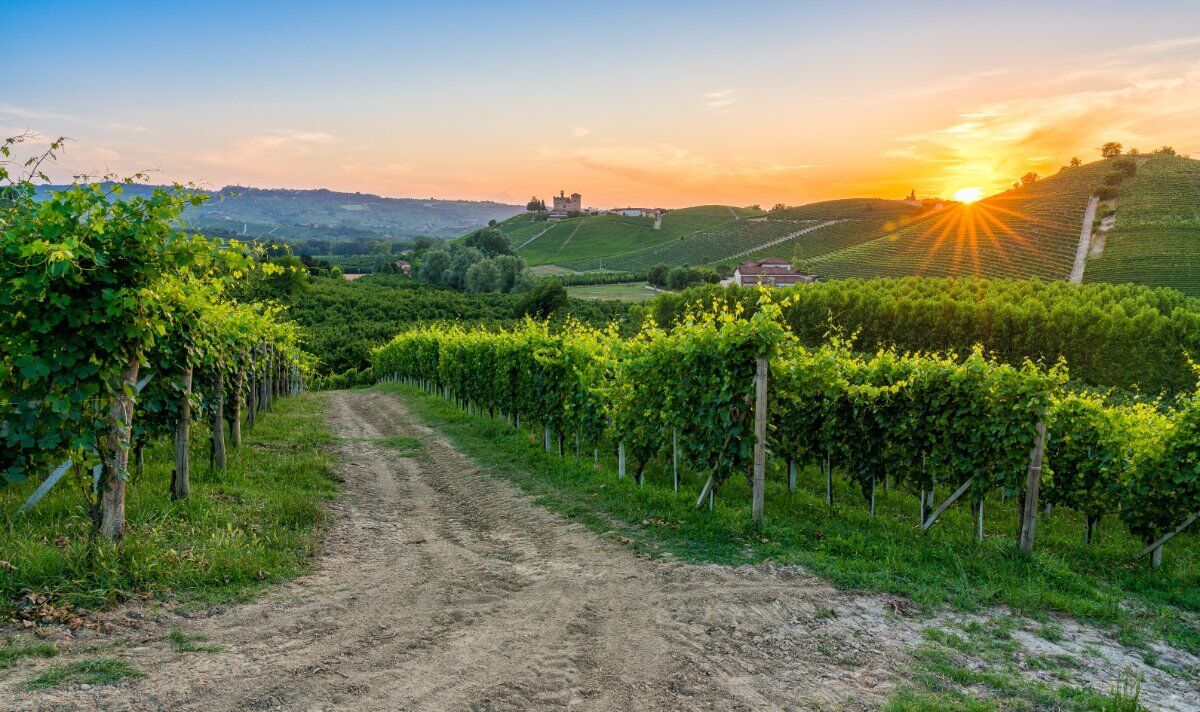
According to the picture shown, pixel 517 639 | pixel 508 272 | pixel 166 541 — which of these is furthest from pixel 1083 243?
pixel 166 541

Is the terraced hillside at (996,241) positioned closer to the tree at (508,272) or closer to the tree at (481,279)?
the tree at (508,272)

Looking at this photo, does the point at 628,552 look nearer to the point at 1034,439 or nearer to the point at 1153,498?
the point at 1034,439

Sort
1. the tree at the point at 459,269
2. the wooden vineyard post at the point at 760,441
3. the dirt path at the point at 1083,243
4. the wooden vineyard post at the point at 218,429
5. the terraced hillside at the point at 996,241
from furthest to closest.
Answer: the tree at the point at 459,269, the terraced hillside at the point at 996,241, the dirt path at the point at 1083,243, the wooden vineyard post at the point at 218,429, the wooden vineyard post at the point at 760,441

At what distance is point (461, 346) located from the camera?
72.6ft

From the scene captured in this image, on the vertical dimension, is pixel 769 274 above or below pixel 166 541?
above

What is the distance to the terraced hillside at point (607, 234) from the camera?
150m

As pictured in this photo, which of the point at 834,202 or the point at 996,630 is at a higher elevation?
the point at 834,202

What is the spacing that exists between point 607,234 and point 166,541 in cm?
16096

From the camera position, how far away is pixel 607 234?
163875mm

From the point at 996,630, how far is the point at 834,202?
6700 inches

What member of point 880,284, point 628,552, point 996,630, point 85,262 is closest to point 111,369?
point 85,262

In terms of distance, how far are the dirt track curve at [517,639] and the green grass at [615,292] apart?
82.4 meters

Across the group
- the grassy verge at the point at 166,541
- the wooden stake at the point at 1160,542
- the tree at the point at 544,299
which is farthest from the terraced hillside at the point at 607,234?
the wooden stake at the point at 1160,542

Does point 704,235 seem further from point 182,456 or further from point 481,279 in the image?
point 182,456
